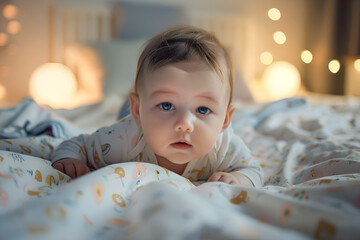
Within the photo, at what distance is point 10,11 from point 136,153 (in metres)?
2.60

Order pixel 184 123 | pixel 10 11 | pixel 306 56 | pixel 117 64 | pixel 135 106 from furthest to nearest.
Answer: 1. pixel 306 56
2. pixel 10 11
3. pixel 117 64
4. pixel 135 106
5. pixel 184 123

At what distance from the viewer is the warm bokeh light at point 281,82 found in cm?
331

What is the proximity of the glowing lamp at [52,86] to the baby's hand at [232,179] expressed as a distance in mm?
2139

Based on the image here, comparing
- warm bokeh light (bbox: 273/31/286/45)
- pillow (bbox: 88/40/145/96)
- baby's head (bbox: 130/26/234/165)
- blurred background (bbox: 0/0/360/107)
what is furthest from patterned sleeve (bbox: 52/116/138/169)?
warm bokeh light (bbox: 273/31/286/45)

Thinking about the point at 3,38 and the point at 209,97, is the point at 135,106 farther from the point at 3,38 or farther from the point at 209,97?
the point at 3,38

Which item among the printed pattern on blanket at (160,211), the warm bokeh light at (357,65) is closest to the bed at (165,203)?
the printed pattern on blanket at (160,211)

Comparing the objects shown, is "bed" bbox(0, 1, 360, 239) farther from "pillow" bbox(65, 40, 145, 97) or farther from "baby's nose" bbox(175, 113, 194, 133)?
"pillow" bbox(65, 40, 145, 97)

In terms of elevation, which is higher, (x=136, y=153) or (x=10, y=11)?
(x=10, y=11)

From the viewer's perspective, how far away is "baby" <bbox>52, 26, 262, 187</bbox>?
81 cm

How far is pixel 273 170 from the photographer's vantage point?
3.45ft

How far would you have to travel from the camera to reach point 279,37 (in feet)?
12.6

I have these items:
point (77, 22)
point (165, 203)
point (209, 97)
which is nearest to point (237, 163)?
point (209, 97)

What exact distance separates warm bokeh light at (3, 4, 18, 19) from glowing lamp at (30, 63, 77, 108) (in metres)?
0.60

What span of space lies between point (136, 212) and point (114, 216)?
48 mm
